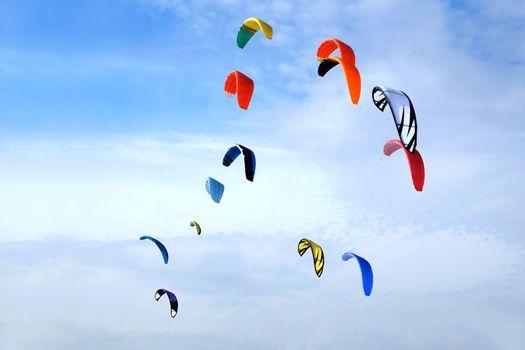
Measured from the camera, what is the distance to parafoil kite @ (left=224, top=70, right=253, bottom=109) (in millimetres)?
32875

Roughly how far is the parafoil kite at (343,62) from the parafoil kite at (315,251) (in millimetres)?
10538

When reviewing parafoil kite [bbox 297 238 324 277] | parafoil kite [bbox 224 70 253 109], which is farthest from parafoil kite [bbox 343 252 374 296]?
parafoil kite [bbox 224 70 253 109]

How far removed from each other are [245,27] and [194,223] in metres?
14.1

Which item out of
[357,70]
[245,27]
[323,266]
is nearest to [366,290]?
[323,266]

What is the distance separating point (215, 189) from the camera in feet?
125

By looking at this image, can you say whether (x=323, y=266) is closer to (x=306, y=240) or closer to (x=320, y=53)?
(x=306, y=240)

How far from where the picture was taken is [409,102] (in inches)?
1011

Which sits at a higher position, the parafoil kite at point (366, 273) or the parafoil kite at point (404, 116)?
the parafoil kite at point (404, 116)

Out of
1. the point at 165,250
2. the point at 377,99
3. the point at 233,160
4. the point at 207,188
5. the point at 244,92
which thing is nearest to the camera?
the point at 377,99

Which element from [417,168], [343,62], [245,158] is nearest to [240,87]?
[245,158]

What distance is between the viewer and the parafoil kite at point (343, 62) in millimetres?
27250

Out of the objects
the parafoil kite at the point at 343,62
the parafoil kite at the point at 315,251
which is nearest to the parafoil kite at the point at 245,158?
the parafoil kite at the point at 343,62

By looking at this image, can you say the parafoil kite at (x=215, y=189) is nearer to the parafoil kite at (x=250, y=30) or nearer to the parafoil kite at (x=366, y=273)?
the parafoil kite at (x=250, y=30)

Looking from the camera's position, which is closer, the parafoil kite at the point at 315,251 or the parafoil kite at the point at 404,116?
the parafoil kite at the point at 404,116
